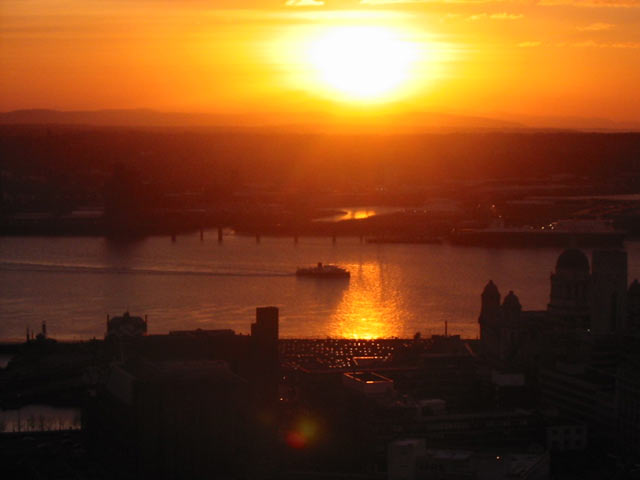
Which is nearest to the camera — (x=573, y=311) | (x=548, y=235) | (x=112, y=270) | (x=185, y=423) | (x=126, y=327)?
(x=185, y=423)

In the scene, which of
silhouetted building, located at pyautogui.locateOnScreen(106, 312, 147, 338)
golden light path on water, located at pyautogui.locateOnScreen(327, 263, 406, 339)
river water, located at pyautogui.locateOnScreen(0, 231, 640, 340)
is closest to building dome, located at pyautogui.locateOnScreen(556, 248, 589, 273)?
river water, located at pyautogui.locateOnScreen(0, 231, 640, 340)

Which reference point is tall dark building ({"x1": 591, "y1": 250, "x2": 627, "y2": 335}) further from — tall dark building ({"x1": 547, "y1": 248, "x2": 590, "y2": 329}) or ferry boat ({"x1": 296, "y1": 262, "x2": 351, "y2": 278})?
ferry boat ({"x1": 296, "y1": 262, "x2": 351, "y2": 278})

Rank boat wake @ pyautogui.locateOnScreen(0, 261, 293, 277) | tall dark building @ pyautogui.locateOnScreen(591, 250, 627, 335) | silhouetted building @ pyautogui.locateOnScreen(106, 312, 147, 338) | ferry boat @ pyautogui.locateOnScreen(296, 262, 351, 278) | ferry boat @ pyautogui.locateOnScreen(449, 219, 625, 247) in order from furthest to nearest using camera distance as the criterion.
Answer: ferry boat @ pyautogui.locateOnScreen(449, 219, 625, 247) < boat wake @ pyautogui.locateOnScreen(0, 261, 293, 277) < ferry boat @ pyautogui.locateOnScreen(296, 262, 351, 278) < silhouetted building @ pyautogui.locateOnScreen(106, 312, 147, 338) < tall dark building @ pyautogui.locateOnScreen(591, 250, 627, 335)

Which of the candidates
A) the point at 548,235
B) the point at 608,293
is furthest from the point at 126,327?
the point at 548,235

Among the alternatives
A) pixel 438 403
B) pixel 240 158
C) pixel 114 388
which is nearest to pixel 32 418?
pixel 114 388

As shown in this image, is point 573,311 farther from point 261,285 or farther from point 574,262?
point 261,285

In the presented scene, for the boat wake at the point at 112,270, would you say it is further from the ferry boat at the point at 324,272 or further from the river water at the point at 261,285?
the ferry boat at the point at 324,272

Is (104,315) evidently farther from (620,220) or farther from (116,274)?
(620,220)
